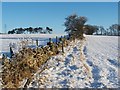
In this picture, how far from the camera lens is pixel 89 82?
10.9 metres

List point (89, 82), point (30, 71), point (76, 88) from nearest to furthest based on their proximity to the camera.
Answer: point (76, 88)
point (89, 82)
point (30, 71)

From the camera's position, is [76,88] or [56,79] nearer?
[76,88]

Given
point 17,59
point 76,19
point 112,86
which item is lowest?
point 112,86

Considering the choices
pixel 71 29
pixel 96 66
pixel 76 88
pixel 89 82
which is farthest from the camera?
pixel 71 29

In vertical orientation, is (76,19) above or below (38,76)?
above

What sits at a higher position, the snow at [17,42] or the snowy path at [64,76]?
the snow at [17,42]

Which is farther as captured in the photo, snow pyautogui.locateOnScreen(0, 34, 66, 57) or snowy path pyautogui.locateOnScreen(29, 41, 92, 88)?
snow pyautogui.locateOnScreen(0, 34, 66, 57)

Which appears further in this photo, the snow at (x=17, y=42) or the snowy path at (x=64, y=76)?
the snow at (x=17, y=42)

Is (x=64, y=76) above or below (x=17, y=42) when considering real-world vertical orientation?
below

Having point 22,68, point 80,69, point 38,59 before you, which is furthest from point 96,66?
point 22,68

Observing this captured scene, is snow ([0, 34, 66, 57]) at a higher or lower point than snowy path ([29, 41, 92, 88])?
higher

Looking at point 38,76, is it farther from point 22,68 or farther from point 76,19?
point 76,19

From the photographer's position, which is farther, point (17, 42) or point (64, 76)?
point (17, 42)

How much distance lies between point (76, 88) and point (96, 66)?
5088 millimetres
